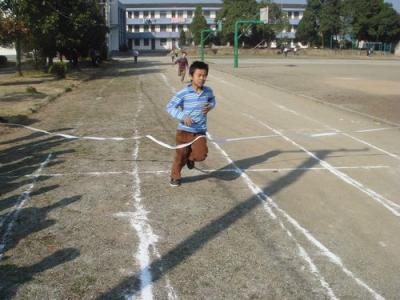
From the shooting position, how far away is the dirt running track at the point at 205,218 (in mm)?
4328

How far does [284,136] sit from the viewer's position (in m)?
11.2

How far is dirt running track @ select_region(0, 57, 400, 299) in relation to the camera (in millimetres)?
4328

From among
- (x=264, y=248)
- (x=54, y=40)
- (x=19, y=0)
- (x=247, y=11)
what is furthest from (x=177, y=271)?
(x=247, y=11)

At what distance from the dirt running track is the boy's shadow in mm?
30

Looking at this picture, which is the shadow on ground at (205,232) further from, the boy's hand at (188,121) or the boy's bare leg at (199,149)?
the boy's hand at (188,121)

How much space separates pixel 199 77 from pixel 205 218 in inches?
75.4

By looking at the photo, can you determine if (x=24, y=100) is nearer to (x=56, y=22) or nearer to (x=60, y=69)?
(x=56, y=22)

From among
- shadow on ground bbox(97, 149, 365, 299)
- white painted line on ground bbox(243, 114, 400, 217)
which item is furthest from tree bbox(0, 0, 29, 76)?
shadow on ground bbox(97, 149, 365, 299)

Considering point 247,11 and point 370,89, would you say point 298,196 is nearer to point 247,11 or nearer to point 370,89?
point 370,89

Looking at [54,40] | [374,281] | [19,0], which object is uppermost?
[19,0]

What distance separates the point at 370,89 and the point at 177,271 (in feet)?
65.1

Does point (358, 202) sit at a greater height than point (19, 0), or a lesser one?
lesser

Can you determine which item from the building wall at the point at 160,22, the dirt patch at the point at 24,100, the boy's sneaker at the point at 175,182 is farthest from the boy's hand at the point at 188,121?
the building wall at the point at 160,22

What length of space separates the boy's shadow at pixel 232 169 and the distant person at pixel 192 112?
17.2 inches
